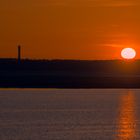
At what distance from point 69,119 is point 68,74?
44026mm

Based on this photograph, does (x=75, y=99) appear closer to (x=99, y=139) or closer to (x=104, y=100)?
(x=104, y=100)

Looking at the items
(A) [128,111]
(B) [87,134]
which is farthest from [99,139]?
(A) [128,111]

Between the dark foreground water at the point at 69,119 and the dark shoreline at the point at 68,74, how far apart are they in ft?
56.5

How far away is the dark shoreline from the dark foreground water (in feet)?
56.5

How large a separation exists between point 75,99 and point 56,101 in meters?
1.63

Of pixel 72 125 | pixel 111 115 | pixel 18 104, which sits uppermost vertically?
pixel 18 104

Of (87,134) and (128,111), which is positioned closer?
(87,134)

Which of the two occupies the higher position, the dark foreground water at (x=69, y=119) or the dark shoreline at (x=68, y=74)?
the dark shoreline at (x=68, y=74)

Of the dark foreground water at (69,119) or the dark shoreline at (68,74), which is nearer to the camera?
the dark foreground water at (69,119)

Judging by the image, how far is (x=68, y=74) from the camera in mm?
65750

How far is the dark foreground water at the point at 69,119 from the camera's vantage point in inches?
726

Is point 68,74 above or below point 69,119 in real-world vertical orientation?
above

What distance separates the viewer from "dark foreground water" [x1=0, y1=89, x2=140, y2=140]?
18.4 meters

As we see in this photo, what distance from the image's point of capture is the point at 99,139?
17.8 m
